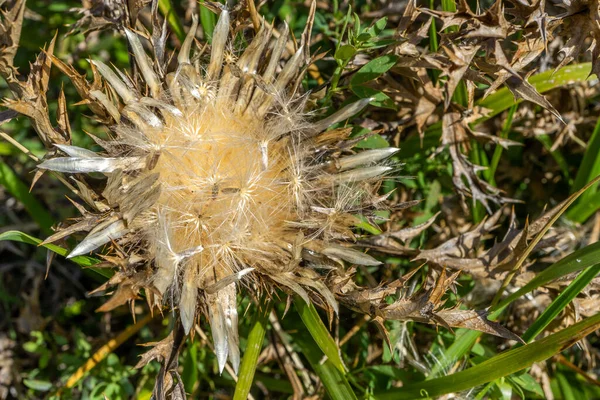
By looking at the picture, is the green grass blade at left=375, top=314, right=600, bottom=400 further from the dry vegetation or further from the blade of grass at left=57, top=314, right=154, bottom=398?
the blade of grass at left=57, top=314, right=154, bottom=398

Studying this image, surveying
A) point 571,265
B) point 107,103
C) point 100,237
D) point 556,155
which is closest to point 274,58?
point 107,103

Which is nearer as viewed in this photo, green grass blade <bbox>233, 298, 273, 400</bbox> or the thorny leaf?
green grass blade <bbox>233, 298, 273, 400</bbox>

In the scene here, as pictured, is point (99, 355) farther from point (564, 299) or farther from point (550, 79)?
point (550, 79)

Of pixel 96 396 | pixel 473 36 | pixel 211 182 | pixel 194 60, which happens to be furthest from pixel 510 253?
pixel 96 396

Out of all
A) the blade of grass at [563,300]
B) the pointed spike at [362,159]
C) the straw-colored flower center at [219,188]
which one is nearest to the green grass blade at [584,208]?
the blade of grass at [563,300]

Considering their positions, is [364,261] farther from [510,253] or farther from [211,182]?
[510,253]

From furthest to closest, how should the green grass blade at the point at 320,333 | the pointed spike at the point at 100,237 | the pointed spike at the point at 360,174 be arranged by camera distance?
the green grass blade at the point at 320,333
the pointed spike at the point at 360,174
the pointed spike at the point at 100,237

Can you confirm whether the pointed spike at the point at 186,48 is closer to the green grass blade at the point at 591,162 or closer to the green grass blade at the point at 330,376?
the green grass blade at the point at 330,376

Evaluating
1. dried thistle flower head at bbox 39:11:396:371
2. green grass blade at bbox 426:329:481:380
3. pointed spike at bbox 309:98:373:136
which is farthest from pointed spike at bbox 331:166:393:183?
green grass blade at bbox 426:329:481:380
